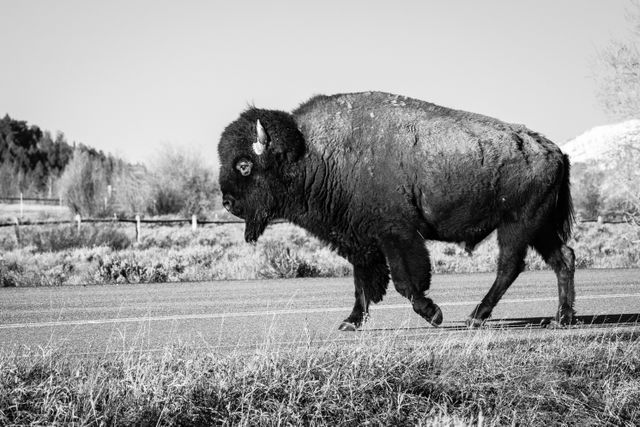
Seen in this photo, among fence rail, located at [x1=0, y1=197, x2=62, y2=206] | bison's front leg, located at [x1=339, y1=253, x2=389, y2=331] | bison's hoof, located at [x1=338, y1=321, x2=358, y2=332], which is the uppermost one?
bison's front leg, located at [x1=339, y1=253, x2=389, y2=331]

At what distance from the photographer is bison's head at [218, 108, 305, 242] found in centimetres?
755

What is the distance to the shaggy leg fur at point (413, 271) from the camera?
273 inches

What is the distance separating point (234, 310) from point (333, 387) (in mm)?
4274

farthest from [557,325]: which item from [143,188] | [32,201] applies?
[32,201]

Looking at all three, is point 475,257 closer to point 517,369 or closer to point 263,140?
point 263,140

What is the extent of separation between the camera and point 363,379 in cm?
502

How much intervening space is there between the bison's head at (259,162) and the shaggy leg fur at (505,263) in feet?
6.88

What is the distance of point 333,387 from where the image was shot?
484cm

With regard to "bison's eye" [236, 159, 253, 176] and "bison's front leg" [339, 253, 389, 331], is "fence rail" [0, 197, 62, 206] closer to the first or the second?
"bison's eye" [236, 159, 253, 176]

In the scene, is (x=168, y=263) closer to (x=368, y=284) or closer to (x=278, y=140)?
(x=278, y=140)

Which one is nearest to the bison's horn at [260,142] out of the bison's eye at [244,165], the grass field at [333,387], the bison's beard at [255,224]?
the bison's eye at [244,165]

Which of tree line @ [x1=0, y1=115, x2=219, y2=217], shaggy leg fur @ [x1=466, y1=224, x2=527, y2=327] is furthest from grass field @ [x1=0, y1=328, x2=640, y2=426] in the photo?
tree line @ [x1=0, y1=115, x2=219, y2=217]

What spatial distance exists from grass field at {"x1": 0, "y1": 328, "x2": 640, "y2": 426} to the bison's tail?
207 cm

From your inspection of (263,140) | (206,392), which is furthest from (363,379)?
(263,140)
